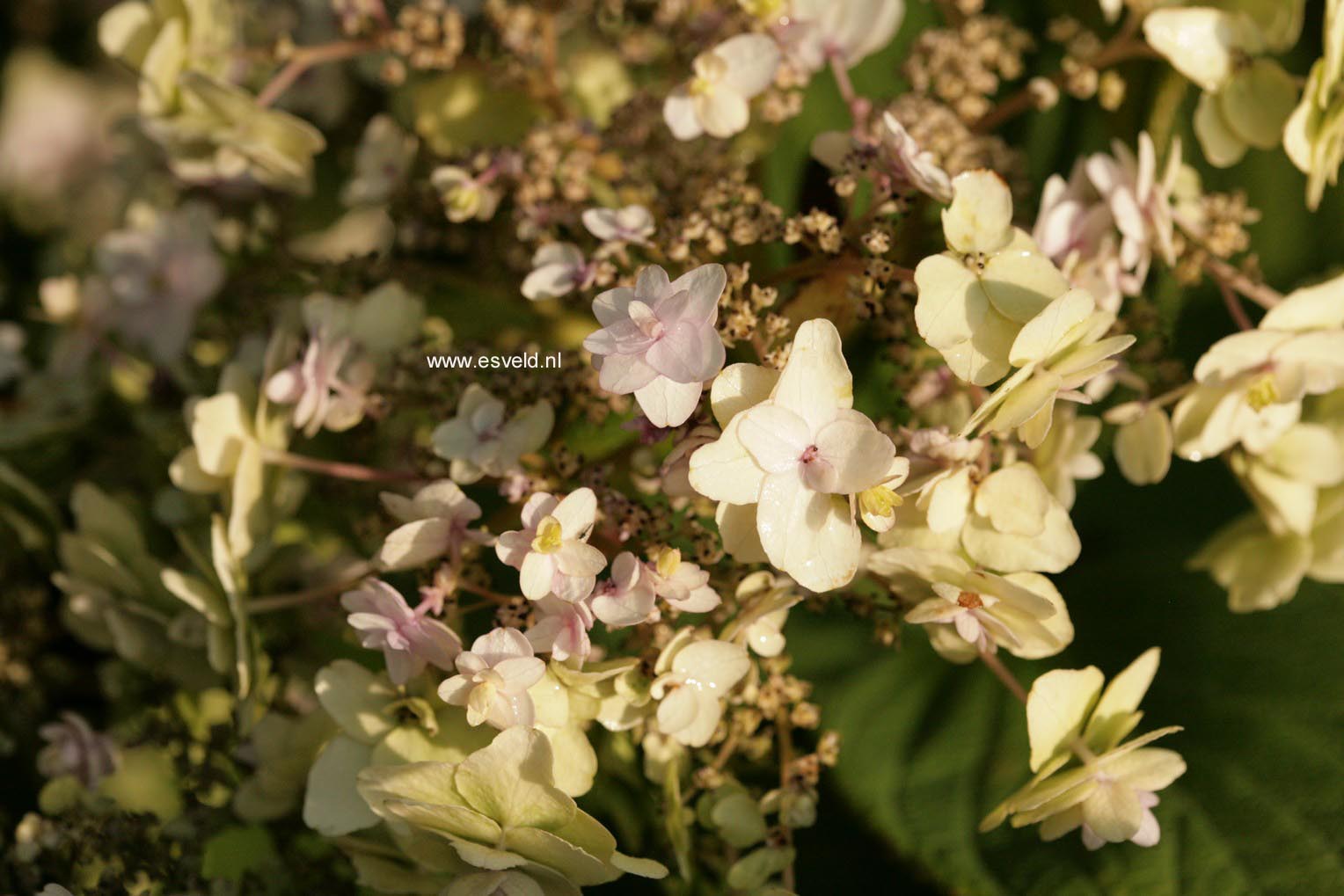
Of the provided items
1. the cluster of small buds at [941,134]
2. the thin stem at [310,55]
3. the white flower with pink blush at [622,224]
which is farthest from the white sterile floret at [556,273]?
the thin stem at [310,55]

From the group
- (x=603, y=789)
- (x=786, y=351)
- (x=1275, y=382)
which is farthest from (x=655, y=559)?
(x=1275, y=382)

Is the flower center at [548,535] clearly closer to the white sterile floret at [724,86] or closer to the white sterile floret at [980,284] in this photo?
the white sterile floret at [980,284]

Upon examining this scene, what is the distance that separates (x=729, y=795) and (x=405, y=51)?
0.60 metres

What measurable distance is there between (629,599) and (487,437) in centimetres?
16

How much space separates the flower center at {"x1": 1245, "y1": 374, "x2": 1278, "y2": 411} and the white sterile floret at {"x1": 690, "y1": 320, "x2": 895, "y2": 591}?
0.29 meters

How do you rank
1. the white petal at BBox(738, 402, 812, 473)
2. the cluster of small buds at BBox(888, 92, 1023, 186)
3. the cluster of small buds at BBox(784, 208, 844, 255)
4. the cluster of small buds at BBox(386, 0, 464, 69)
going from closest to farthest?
the white petal at BBox(738, 402, 812, 473) → the cluster of small buds at BBox(784, 208, 844, 255) → the cluster of small buds at BBox(888, 92, 1023, 186) → the cluster of small buds at BBox(386, 0, 464, 69)

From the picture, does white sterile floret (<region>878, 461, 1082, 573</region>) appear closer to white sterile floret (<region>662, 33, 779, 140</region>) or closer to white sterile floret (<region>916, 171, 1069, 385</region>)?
white sterile floret (<region>916, 171, 1069, 385</region>)

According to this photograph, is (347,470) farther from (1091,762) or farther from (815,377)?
(1091,762)

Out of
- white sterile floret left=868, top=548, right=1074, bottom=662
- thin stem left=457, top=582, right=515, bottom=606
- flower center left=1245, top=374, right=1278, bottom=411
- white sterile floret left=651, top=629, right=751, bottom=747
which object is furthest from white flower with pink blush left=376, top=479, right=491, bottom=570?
flower center left=1245, top=374, right=1278, bottom=411

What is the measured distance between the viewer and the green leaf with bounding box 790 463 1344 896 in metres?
0.73

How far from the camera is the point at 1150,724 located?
2.79ft

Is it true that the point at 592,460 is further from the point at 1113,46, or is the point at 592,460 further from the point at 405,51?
the point at 1113,46

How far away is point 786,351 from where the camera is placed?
58 centimetres

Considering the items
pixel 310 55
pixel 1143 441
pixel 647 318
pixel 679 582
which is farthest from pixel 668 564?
pixel 310 55
